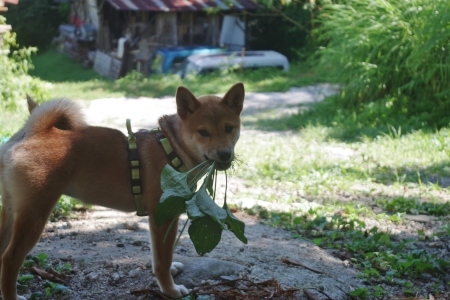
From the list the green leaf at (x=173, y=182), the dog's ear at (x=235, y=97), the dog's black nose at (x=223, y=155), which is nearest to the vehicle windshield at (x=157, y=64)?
the dog's ear at (x=235, y=97)

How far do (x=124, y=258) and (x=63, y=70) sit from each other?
19.8 meters

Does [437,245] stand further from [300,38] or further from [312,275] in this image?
[300,38]

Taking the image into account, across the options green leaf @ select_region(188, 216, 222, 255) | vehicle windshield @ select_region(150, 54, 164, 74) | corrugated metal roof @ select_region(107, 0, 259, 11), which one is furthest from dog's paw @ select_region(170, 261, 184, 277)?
corrugated metal roof @ select_region(107, 0, 259, 11)

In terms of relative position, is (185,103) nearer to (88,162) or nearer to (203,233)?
(88,162)

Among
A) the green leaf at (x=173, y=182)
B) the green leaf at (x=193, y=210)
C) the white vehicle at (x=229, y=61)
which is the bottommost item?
the white vehicle at (x=229, y=61)

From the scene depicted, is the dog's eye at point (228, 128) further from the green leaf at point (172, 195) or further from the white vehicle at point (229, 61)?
the white vehicle at point (229, 61)

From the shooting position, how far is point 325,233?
6.07 meters

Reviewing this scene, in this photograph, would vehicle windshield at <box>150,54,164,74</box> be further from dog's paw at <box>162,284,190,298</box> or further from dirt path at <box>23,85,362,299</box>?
dog's paw at <box>162,284,190,298</box>

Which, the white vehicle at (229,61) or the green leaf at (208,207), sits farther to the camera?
the white vehicle at (229,61)

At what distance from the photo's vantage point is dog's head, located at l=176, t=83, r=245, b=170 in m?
4.46

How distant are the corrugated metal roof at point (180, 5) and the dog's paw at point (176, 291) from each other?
62.2ft

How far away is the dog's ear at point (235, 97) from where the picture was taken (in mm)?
4719

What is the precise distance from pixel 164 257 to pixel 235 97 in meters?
1.25

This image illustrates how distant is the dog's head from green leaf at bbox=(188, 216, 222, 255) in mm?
584
